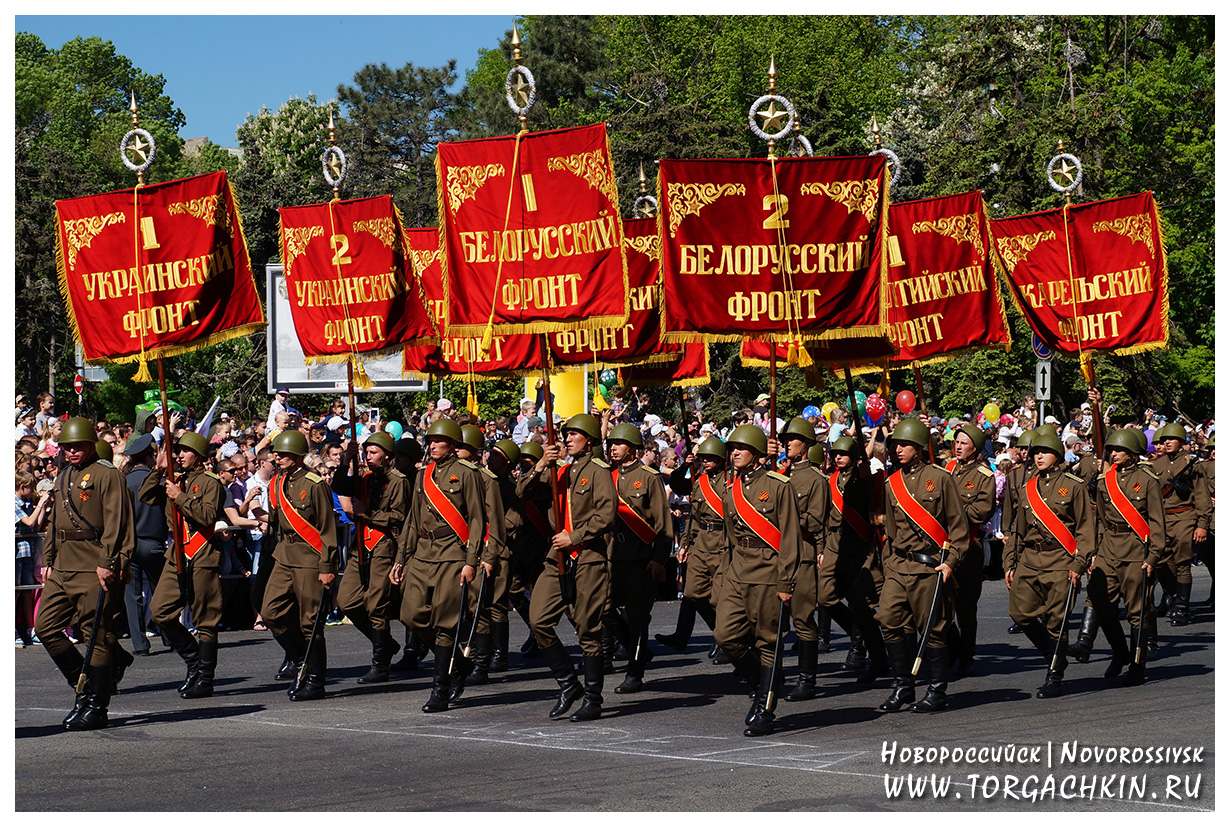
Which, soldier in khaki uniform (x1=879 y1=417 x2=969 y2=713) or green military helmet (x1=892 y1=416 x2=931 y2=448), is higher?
green military helmet (x1=892 y1=416 x2=931 y2=448)

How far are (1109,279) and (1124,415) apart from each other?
70.9ft

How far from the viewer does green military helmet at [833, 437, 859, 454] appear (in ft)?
38.9

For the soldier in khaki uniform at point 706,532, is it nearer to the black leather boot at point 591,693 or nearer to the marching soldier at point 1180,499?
the black leather boot at point 591,693

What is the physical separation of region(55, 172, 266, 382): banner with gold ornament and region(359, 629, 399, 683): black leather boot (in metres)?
2.59

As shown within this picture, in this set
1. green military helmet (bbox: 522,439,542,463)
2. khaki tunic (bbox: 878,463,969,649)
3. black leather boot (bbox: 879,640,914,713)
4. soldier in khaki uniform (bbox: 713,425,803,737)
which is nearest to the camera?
soldier in khaki uniform (bbox: 713,425,803,737)

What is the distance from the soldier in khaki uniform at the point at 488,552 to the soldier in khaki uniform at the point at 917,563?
256cm

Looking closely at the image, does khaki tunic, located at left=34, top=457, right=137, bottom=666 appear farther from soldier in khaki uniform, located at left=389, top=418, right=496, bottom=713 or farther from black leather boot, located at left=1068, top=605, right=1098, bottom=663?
black leather boot, located at left=1068, top=605, right=1098, bottom=663

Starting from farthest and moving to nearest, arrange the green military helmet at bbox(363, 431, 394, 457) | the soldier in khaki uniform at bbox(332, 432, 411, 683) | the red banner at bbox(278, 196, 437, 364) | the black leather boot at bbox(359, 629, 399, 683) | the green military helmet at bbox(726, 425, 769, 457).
A: the red banner at bbox(278, 196, 437, 364), the black leather boot at bbox(359, 629, 399, 683), the soldier in khaki uniform at bbox(332, 432, 411, 683), the green military helmet at bbox(363, 431, 394, 457), the green military helmet at bbox(726, 425, 769, 457)

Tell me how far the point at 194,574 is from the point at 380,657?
151cm

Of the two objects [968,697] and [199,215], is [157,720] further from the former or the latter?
[968,697]

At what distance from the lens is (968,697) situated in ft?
36.4

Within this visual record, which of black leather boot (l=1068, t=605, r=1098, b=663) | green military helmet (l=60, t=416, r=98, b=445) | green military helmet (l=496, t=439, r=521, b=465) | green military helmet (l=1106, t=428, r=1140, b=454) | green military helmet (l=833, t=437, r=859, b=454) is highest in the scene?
green military helmet (l=60, t=416, r=98, b=445)

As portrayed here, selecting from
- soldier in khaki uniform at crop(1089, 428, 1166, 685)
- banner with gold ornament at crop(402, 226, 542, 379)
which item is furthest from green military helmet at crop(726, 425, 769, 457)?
banner with gold ornament at crop(402, 226, 542, 379)

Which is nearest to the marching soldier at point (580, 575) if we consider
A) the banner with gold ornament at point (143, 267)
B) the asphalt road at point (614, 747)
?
the asphalt road at point (614, 747)
